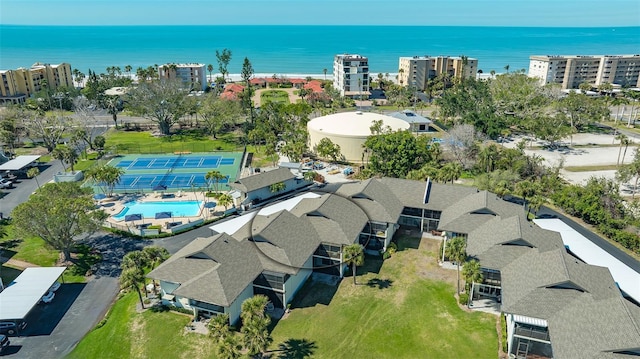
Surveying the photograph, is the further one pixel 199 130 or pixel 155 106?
pixel 199 130

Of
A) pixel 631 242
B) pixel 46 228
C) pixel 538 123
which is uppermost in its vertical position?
pixel 538 123

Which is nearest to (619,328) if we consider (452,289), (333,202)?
(452,289)

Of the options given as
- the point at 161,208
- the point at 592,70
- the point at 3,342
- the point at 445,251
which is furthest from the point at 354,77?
the point at 3,342

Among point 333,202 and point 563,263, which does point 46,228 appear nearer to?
point 333,202

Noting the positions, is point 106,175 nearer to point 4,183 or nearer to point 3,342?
point 4,183

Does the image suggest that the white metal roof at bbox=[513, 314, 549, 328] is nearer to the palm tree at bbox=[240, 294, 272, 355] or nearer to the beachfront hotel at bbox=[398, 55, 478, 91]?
the palm tree at bbox=[240, 294, 272, 355]

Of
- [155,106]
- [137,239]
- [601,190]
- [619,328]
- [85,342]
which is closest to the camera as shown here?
[619,328]
